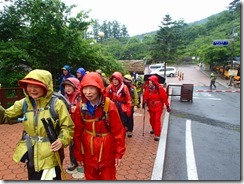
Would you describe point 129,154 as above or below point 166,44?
below

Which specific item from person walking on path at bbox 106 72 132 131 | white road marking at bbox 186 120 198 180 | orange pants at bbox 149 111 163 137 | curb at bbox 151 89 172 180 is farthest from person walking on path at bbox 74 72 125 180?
orange pants at bbox 149 111 163 137

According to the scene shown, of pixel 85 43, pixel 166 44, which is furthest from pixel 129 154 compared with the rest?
pixel 166 44

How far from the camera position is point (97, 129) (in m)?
2.70

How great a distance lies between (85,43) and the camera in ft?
32.9

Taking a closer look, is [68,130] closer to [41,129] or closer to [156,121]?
[41,129]

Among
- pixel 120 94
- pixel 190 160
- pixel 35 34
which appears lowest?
pixel 190 160

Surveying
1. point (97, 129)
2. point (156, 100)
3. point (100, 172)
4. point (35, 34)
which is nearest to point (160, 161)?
point (156, 100)

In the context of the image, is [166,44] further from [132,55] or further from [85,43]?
[85,43]

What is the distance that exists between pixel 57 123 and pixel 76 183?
1315mm

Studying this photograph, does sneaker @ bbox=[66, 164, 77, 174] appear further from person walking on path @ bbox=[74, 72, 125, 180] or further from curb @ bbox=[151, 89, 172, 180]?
person walking on path @ bbox=[74, 72, 125, 180]

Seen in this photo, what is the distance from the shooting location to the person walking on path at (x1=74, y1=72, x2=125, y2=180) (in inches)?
104

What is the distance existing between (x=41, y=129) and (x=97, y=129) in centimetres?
57

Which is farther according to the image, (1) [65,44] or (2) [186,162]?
(1) [65,44]

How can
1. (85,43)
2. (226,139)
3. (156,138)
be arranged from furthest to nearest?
(85,43), (226,139), (156,138)
